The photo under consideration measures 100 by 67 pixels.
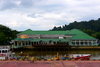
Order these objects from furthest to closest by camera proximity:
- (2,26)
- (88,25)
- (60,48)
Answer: (88,25)
(2,26)
(60,48)

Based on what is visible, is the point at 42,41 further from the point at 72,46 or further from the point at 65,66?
the point at 65,66

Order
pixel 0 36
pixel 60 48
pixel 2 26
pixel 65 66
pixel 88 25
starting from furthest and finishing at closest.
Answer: pixel 88 25 → pixel 2 26 → pixel 0 36 → pixel 60 48 → pixel 65 66

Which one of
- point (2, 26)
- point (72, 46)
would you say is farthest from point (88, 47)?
point (2, 26)

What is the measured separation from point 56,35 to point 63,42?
424 inches

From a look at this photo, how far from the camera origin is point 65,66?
24469mm

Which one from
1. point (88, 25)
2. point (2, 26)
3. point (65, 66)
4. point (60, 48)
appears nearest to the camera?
point (65, 66)

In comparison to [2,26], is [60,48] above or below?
below

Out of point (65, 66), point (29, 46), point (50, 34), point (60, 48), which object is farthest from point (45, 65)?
point (50, 34)

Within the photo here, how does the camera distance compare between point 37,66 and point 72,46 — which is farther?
point 72,46

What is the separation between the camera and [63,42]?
2237 inches

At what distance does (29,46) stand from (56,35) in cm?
1478

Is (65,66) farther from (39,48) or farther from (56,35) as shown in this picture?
(56,35)

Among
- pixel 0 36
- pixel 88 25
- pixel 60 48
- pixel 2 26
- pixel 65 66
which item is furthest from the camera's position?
pixel 88 25

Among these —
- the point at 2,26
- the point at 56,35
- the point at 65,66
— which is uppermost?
the point at 2,26
